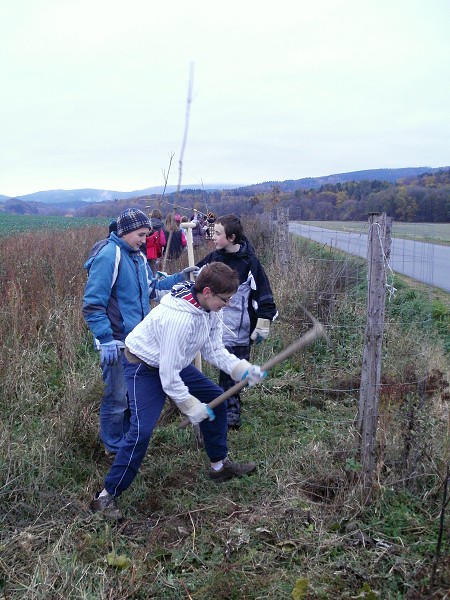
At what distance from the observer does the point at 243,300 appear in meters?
4.34

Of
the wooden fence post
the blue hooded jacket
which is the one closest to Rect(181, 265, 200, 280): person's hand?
the blue hooded jacket

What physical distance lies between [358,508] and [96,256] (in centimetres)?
215

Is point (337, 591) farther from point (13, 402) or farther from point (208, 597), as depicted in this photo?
point (13, 402)

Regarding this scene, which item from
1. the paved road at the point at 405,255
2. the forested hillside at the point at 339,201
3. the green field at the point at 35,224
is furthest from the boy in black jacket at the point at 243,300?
the green field at the point at 35,224

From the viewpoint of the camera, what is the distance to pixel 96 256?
349 cm

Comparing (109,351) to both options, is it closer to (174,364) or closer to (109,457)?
(174,364)

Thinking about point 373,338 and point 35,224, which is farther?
point 35,224

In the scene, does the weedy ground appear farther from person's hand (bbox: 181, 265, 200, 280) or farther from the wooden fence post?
the wooden fence post

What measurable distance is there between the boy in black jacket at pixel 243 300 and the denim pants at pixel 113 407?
A: 3.18 ft

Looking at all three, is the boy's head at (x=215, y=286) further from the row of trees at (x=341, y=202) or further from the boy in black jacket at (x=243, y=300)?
the row of trees at (x=341, y=202)

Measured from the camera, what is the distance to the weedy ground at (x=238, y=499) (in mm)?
2605

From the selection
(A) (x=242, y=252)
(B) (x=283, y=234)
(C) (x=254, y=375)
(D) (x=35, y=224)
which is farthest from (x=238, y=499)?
(D) (x=35, y=224)

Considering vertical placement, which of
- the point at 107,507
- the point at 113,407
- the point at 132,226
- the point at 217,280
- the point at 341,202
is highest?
the point at 132,226

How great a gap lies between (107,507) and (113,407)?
75cm
